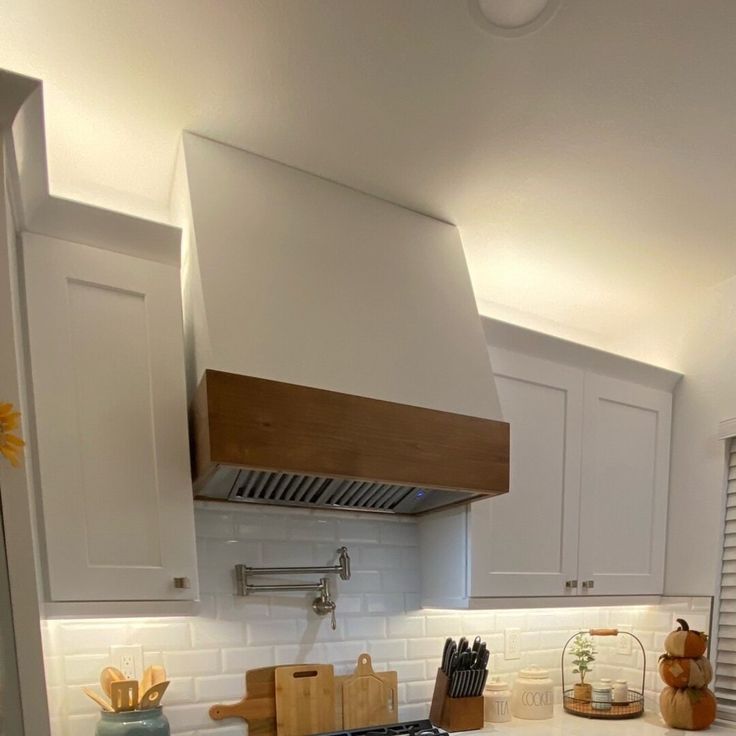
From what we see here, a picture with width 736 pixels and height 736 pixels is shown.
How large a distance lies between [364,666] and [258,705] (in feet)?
1.26

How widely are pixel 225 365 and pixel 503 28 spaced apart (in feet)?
3.34

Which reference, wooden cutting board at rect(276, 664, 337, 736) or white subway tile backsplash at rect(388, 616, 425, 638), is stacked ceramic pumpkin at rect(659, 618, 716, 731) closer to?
white subway tile backsplash at rect(388, 616, 425, 638)

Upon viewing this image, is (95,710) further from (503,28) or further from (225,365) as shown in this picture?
(503,28)

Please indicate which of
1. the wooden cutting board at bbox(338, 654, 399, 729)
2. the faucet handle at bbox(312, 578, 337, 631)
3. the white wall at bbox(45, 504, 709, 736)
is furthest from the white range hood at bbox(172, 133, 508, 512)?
the wooden cutting board at bbox(338, 654, 399, 729)

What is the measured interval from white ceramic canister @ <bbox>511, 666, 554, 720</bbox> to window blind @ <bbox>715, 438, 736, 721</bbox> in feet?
2.15

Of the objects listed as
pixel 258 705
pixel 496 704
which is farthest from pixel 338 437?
pixel 496 704

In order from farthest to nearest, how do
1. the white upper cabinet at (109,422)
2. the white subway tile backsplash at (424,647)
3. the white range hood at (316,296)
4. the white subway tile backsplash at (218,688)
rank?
the white subway tile backsplash at (424,647)
the white subway tile backsplash at (218,688)
the white range hood at (316,296)
the white upper cabinet at (109,422)

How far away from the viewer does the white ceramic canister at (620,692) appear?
2712mm

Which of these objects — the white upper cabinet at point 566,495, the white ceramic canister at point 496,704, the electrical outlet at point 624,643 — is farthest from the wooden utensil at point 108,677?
the electrical outlet at point 624,643

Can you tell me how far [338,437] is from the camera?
1.81 meters

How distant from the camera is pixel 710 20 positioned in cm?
148

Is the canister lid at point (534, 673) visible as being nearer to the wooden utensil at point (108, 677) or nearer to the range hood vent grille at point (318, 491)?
the range hood vent grille at point (318, 491)

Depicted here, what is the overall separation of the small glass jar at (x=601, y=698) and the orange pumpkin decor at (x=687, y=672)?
23 centimetres

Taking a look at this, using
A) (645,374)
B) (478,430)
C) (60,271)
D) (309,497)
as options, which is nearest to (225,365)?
(60,271)
